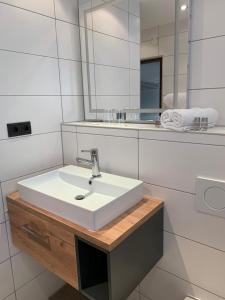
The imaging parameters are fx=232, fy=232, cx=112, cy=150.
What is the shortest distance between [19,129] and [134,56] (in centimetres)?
86

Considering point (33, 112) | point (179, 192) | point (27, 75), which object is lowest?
point (179, 192)

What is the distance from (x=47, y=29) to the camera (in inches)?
59.7

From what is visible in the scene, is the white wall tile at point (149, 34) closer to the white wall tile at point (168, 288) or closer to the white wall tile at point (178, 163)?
the white wall tile at point (178, 163)

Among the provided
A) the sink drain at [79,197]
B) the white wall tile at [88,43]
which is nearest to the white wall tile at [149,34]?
the white wall tile at [88,43]

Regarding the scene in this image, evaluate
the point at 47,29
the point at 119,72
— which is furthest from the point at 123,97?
the point at 47,29

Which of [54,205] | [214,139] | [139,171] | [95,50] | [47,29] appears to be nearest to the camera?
[214,139]

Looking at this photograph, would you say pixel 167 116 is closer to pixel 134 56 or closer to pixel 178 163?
pixel 178 163

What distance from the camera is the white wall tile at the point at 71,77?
1.66 m

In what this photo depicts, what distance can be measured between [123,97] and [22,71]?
0.67 metres

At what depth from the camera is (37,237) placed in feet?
4.13

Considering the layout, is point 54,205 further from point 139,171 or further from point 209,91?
point 209,91

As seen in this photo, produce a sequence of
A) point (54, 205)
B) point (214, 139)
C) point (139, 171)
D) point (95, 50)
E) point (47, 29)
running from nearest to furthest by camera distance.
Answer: point (214, 139) → point (54, 205) → point (139, 171) → point (47, 29) → point (95, 50)

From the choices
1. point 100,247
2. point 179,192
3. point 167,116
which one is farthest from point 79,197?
point 167,116

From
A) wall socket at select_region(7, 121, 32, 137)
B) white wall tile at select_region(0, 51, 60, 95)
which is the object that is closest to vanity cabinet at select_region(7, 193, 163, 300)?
wall socket at select_region(7, 121, 32, 137)
